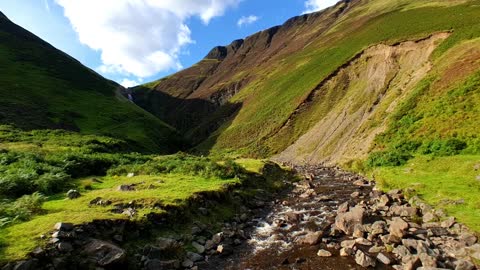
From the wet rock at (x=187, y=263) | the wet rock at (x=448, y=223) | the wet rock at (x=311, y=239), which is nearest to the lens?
the wet rock at (x=187, y=263)

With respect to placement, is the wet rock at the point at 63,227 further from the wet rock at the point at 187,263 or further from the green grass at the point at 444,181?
the green grass at the point at 444,181

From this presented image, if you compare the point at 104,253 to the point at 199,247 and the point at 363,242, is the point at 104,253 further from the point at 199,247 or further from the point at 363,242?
the point at 363,242

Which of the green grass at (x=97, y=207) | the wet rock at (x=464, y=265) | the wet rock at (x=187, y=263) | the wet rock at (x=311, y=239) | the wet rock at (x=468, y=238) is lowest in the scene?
the wet rock at (x=464, y=265)

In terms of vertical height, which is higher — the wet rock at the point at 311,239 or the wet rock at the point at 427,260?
the wet rock at the point at 311,239

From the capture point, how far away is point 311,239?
21172 millimetres

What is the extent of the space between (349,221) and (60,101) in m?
105

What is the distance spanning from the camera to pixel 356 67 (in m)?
90.1

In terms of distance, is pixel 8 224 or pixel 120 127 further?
pixel 120 127

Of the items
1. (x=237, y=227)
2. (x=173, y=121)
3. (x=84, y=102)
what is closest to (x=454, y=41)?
(x=237, y=227)

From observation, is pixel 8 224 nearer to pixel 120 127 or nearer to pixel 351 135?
pixel 351 135

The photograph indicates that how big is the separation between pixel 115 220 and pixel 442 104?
149 feet

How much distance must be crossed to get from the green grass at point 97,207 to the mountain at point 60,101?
48628mm

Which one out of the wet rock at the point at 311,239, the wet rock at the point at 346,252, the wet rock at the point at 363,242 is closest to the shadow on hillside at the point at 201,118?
the wet rock at the point at 311,239

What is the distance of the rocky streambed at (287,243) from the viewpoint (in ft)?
53.8
